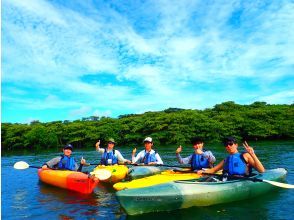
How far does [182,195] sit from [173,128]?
32730 mm

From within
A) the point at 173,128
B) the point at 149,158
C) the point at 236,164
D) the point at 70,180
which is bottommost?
the point at 70,180

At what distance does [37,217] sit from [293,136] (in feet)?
113

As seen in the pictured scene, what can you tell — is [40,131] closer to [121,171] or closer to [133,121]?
[133,121]

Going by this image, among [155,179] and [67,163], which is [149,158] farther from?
[155,179]

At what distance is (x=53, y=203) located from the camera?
892 centimetres

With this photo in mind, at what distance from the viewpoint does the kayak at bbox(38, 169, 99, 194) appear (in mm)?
9336

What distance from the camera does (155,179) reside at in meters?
8.41

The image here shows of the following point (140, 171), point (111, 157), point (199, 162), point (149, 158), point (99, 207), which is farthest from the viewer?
point (111, 157)

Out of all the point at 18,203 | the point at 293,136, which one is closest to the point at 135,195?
the point at 18,203

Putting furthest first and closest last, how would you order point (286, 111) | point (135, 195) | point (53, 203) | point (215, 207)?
point (286, 111)
point (53, 203)
point (215, 207)
point (135, 195)

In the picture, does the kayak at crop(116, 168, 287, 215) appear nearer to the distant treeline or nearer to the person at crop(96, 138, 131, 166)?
the person at crop(96, 138, 131, 166)

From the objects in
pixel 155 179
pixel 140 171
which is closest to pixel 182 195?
pixel 155 179

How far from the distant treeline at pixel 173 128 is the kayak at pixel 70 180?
92.0 feet

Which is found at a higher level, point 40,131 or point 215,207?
point 40,131
